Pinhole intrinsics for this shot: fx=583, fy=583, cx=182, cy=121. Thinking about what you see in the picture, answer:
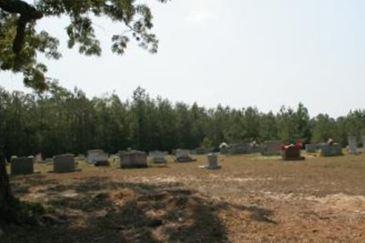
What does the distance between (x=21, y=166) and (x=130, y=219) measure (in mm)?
17936

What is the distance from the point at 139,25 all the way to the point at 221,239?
7.32 metres

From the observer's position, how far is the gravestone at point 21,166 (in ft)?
91.2

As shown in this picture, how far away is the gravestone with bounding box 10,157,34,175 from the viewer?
27797mm

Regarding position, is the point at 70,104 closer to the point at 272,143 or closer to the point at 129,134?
the point at 129,134

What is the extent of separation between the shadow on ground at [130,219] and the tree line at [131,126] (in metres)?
50.7

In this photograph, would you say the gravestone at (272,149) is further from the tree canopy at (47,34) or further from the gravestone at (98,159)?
the tree canopy at (47,34)

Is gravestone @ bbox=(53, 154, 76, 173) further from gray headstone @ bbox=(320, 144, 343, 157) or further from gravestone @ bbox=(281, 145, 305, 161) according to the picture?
gray headstone @ bbox=(320, 144, 343, 157)

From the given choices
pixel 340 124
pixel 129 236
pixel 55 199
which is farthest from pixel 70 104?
pixel 129 236

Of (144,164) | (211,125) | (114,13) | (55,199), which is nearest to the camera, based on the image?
(114,13)

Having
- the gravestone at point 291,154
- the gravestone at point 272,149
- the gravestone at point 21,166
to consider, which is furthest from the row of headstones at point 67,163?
the gravestone at point 272,149

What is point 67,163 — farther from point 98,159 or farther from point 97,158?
point 97,158

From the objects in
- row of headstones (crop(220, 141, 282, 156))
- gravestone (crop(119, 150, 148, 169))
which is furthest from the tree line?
gravestone (crop(119, 150, 148, 169))

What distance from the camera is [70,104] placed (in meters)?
80.6

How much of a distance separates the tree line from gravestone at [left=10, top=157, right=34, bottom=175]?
117 feet
